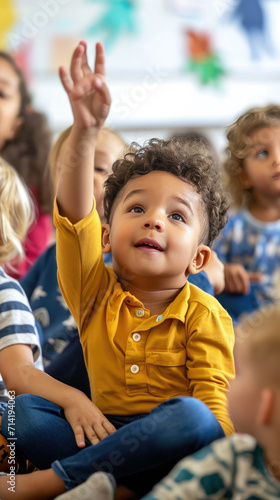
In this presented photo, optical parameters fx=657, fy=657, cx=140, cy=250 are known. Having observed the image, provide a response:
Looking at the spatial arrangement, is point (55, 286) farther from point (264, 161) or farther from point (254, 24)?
point (254, 24)

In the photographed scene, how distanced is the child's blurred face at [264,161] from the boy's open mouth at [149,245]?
26 centimetres

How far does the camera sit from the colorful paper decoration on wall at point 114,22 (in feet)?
11.5

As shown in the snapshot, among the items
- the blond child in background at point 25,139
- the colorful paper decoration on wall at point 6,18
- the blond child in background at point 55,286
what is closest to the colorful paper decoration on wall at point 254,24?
the colorful paper decoration on wall at point 6,18

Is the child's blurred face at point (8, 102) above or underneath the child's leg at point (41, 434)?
above

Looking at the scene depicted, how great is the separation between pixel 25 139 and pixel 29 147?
29 millimetres

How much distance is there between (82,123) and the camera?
78cm

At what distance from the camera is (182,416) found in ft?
2.33

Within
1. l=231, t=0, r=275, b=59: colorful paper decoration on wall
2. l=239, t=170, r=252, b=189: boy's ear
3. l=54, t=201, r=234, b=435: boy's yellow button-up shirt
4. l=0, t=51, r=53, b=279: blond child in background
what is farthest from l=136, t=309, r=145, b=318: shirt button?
l=231, t=0, r=275, b=59: colorful paper decoration on wall

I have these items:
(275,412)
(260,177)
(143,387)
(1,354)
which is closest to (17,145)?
(260,177)

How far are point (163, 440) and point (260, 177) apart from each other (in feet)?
1.92

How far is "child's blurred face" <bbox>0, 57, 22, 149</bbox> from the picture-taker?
1.98 metres

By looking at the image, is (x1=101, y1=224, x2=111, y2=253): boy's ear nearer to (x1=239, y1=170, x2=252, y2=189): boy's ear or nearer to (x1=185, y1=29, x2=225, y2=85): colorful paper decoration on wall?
(x1=239, y1=170, x2=252, y2=189): boy's ear

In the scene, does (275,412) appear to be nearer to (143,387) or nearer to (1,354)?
(143,387)

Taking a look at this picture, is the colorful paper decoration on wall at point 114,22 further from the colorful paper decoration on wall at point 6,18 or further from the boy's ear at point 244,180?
the boy's ear at point 244,180
